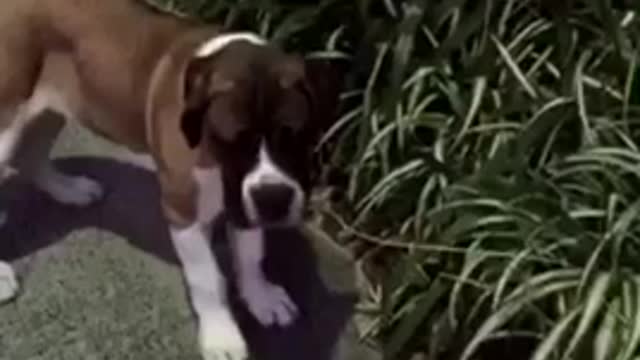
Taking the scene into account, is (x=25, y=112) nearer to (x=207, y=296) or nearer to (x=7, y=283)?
(x=7, y=283)

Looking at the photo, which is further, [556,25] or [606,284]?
[556,25]

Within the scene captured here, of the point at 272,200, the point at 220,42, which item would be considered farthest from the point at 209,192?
the point at 220,42

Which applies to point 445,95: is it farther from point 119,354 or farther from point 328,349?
point 119,354

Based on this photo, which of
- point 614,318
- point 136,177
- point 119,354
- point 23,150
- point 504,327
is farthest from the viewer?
point 136,177

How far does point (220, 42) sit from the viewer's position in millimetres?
3041

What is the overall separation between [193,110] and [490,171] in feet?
1.82

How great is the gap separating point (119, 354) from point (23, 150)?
562 millimetres

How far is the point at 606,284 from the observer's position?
2641 mm

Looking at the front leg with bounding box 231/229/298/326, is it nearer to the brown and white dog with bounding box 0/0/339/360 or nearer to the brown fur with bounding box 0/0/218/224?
the brown and white dog with bounding box 0/0/339/360

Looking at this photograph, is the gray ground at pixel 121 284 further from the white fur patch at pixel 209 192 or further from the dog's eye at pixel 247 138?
the dog's eye at pixel 247 138

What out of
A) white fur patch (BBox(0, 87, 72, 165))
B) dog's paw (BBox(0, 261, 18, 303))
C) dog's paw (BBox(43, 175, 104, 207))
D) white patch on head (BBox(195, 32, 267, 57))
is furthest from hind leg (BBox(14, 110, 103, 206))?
white patch on head (BBox(195, 32, 267, 57))

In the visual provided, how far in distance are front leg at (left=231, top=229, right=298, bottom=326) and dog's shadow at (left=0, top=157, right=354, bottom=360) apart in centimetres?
2

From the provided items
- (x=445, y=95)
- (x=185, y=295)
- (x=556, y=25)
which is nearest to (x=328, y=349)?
(x=185, y=295)

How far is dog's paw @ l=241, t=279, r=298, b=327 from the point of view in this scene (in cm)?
325
